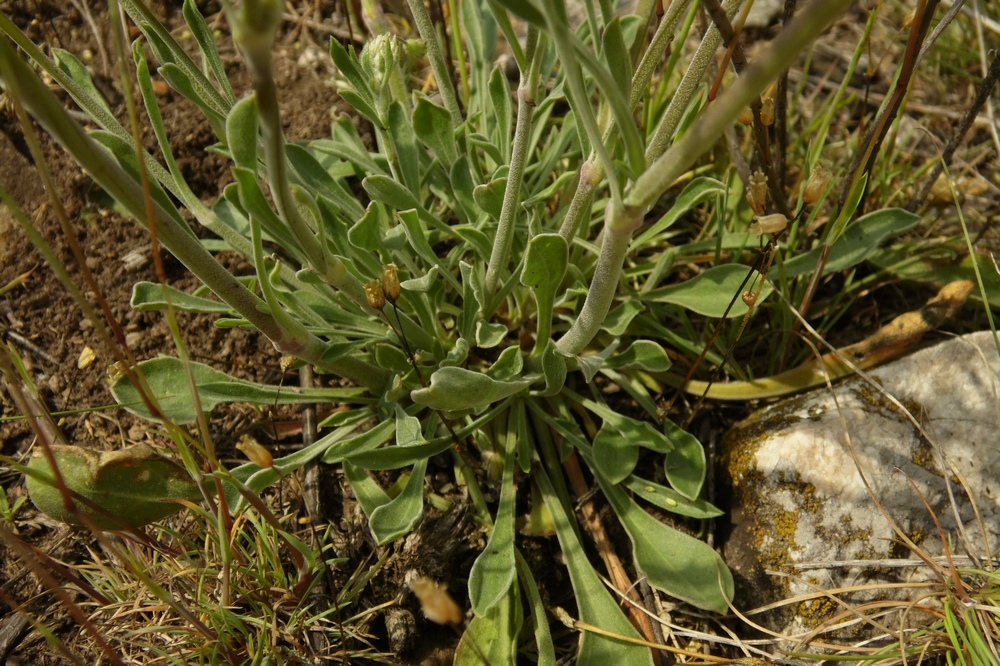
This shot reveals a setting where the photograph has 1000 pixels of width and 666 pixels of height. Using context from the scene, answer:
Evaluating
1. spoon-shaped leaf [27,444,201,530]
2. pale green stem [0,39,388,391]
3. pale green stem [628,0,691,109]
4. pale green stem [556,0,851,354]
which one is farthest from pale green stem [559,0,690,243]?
spoon-shaped leaf [27,444,201,530]

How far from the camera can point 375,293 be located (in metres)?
1.58

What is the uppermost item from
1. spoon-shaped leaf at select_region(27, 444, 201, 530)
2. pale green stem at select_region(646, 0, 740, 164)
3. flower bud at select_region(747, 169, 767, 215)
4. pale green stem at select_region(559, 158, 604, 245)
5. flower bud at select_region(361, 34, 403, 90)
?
flower bud at select_region(361, 34, 403, 90)

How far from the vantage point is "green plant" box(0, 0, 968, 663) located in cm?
151

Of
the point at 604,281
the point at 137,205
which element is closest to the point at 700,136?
the point at 604,281

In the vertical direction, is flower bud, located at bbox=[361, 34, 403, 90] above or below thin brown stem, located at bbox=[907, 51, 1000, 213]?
above

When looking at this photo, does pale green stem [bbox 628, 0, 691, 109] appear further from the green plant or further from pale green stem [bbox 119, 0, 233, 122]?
pale green stem [bbox 119, 0, 233, 122]

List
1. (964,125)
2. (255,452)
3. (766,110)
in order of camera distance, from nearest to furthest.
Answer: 1. (255,452)
2. (766,110)
3. (964,125)

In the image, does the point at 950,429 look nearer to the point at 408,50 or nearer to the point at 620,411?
the point at 620,411

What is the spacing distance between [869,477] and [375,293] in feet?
4.36

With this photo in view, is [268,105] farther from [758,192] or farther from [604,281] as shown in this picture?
[758,192]

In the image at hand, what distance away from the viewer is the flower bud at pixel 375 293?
1561mm

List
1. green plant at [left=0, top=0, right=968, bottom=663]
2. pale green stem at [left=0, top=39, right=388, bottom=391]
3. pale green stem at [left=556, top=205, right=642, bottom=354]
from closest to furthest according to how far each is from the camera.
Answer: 1. pale green stem at [left=0, top=39, right=388, bottom=391]
2. pale green stem at [left=556, top=205, right=642, bottom=354]
3. green plant at [left=0, top=0, right=968, bottom=663]

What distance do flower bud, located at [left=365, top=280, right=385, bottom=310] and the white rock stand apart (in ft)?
3.58

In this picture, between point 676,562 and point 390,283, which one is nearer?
point 390,283
